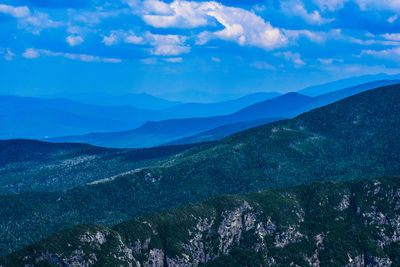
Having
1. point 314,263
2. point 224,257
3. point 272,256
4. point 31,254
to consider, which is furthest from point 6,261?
point 314,263

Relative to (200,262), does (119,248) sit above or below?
above

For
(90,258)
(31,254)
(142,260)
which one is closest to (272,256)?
(142,260)

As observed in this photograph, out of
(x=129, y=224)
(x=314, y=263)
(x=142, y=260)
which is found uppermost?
(x=129, y=224)

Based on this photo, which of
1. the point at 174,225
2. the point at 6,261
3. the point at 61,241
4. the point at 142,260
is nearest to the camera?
the point at 6,261

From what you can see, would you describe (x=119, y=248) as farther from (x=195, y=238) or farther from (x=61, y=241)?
(x=195, y=238)

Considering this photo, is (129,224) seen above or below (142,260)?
above

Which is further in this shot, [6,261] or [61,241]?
[61,241]

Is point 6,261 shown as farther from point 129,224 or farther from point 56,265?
point 129,224

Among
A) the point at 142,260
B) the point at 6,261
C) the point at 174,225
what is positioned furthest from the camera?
the point at 174,225

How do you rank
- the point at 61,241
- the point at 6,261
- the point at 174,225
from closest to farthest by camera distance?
1. the point at 6,261
2. the point at 61,241
3. the point at 174,225
